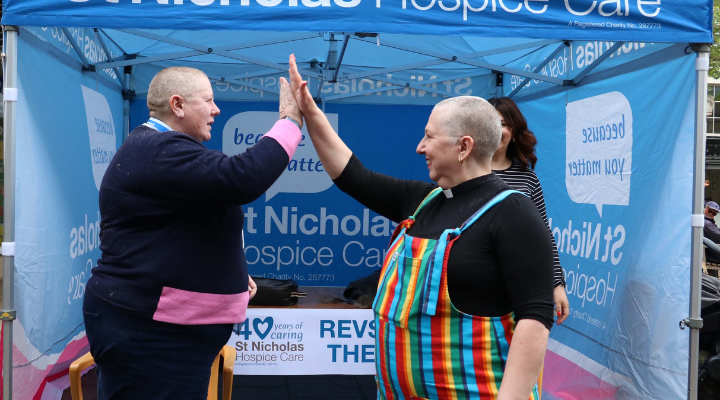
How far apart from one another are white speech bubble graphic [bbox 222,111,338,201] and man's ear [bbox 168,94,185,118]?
11.1ft

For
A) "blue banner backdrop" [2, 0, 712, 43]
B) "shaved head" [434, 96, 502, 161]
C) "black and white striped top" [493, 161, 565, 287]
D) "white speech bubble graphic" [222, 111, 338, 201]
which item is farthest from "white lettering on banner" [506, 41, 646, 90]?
"shaved head" [434, 96, 502, 161]

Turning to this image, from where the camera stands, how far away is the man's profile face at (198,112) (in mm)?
1782

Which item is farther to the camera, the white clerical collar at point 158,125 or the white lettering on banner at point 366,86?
the white lettering on banner at point 366,86

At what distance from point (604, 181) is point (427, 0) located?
1.60 meters

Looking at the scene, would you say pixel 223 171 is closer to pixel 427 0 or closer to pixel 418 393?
pixel 418 393

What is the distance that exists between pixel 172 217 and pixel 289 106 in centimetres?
45

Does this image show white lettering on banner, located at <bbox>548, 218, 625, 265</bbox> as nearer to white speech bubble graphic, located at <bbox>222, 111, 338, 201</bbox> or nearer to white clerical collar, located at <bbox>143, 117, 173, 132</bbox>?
white speech bubble graphic, located at <bbox>222, 111, 338, 201</bbox>

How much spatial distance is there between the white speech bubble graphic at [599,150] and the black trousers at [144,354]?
8.06 feet

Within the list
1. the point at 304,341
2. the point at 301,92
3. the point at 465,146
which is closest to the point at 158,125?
the point at 301,92

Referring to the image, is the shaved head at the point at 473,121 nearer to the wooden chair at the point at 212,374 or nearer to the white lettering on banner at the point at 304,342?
the wooden chair at the point at 212,374

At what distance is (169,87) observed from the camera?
1757mm

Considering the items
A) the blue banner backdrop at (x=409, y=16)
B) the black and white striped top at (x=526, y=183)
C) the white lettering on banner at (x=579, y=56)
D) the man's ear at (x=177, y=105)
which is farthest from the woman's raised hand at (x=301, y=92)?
the white lettering on banner at (x=579, y=56)

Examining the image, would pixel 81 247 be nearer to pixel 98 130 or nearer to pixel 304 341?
pixel 98 130

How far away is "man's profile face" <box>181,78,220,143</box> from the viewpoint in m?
1.78
